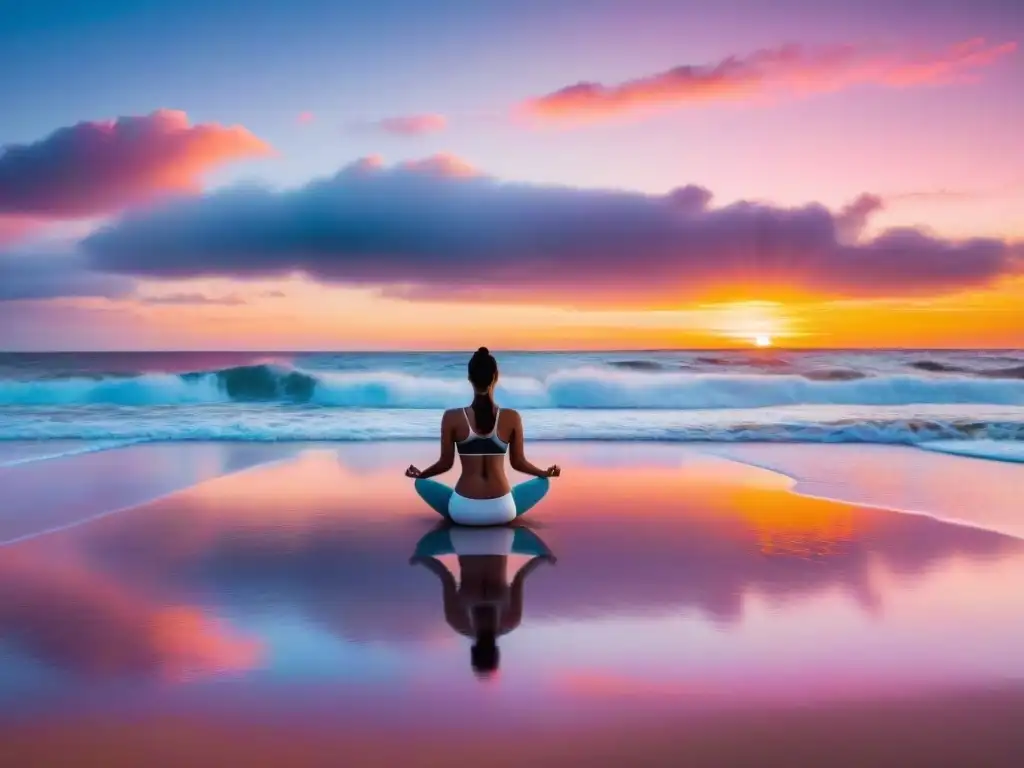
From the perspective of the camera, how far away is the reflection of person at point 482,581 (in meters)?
4.11

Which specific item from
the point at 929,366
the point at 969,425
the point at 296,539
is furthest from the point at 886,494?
the point at 929,366

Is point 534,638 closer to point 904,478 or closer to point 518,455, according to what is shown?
point 518,455

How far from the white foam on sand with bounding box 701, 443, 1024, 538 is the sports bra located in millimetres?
3744

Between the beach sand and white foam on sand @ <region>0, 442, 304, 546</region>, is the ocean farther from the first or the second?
the beach sand

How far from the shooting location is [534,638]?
13.3 ft

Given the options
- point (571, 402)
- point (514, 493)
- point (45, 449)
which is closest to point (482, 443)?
point (514, 493)

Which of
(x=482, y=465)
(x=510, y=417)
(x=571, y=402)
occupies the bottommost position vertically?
(x=571, y=402)

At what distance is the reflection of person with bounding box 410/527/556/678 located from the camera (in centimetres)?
411

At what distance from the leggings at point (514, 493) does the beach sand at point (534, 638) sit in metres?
0.21

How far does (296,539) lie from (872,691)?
14.2 ft

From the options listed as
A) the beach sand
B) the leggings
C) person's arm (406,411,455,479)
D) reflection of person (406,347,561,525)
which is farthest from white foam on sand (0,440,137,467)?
reflection of person (406,347,561,525)

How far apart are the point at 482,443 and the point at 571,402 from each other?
18.6 metres

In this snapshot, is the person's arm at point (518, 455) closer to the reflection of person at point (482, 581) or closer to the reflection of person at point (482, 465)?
the reflection of person at point (482, 465)

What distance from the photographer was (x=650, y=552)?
229 inches
